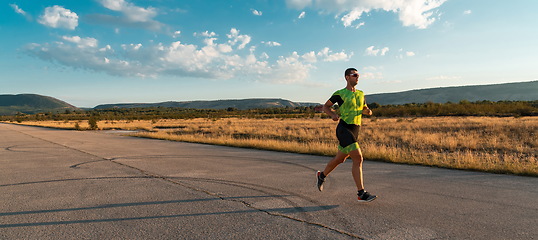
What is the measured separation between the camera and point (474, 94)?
5325 inches

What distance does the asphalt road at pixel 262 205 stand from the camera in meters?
3.58

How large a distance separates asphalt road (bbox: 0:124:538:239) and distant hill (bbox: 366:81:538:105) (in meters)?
132

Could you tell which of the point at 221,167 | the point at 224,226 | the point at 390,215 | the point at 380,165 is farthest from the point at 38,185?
the point at 380,165

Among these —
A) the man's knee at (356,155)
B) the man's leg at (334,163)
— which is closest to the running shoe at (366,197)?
the man's knee at (356,155)

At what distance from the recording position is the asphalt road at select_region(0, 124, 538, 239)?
3584 millimetres

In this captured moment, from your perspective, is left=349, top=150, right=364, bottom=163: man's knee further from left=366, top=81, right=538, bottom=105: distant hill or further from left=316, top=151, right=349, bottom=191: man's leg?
left=366, top=81, right=538, bottom=105: distant hill

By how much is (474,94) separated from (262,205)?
160 metres

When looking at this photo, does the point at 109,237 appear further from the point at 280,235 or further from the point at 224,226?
the point at 280,235

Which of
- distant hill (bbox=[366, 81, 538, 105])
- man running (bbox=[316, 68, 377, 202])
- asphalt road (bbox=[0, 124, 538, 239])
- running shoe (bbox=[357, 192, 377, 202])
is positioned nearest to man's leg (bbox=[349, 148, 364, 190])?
man running (bbox=[316, 68, 377, 202])

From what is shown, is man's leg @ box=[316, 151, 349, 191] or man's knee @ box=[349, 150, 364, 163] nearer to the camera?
man's knee @ box=[349, 150, 364, 163]

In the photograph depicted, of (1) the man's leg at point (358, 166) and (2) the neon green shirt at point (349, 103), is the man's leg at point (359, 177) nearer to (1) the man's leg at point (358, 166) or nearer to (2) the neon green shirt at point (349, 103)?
(1) the man's leg at point (358, 166)

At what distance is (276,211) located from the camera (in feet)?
14.2

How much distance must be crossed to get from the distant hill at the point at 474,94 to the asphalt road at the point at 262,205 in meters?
132

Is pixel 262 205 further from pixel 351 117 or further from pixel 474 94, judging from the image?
pixel 474 94
